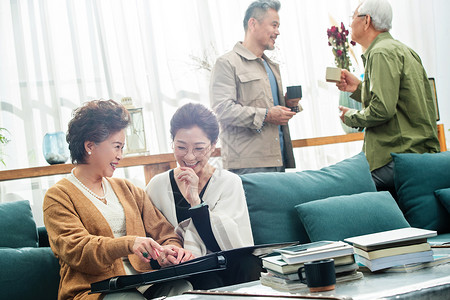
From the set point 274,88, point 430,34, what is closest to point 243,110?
point 274,88

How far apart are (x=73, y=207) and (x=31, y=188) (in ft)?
5.16

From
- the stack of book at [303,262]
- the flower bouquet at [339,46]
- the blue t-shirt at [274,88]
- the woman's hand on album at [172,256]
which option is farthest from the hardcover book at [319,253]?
the flower bouquet at [339,46]

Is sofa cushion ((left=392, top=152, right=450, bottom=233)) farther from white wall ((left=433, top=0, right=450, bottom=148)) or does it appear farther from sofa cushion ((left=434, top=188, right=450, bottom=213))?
white wall ((left=433, top=0, right=450, bottom=148))

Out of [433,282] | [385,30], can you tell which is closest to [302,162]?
[385,30]

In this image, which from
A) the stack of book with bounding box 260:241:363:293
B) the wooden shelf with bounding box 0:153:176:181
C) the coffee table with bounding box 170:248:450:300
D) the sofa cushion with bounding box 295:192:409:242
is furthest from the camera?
the wooden shelf with bounding box 0:153:176:181

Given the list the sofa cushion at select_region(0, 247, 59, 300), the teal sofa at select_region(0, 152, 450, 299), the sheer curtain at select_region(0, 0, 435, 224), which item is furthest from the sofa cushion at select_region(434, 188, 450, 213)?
the sofa cushion at select_region(0, 247, 59, 300)

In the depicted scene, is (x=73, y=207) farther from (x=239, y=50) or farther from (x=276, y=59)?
(x=276, y=59)

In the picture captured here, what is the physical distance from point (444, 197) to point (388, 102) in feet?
1.67

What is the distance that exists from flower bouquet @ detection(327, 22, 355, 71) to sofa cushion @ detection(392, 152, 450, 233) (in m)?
0.87

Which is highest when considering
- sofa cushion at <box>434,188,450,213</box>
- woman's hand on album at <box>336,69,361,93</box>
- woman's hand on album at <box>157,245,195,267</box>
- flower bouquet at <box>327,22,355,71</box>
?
flower bouquet at <box>327,22,355,71</box>

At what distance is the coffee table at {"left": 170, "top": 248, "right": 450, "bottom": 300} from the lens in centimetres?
129

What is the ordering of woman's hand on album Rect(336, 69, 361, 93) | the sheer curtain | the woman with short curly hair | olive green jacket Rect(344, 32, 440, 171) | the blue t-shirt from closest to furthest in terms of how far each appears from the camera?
the woman with short curly hair, olive green jacket Rect(344, 32, 440, 171), the blue t-shirt, woman's hand on album Rect(336, 69, 361, 93), the sheer curtain

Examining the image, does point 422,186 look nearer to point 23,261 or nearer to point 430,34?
point 23,261

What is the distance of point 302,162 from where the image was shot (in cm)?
402
